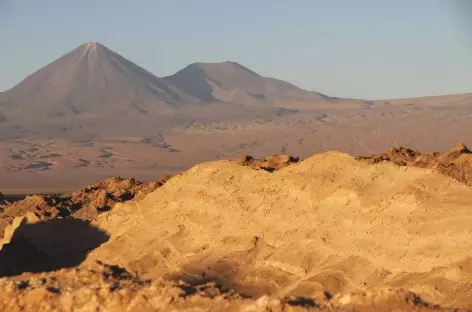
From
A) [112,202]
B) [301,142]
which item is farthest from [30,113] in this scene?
[112,202]

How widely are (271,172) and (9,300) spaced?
10706 mm

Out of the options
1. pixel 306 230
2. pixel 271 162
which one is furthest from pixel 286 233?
pixel 271 162

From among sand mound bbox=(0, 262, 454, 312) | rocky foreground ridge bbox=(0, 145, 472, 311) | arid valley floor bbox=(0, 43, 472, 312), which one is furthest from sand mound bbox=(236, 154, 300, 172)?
sand mound bbox=(0, 262, 454, 312)

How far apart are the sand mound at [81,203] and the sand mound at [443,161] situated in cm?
740

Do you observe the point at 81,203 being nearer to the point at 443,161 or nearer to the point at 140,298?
the point at 443,161

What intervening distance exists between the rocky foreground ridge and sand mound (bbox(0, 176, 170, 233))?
2019 mm

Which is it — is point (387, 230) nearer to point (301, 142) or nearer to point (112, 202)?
point (112, 202)

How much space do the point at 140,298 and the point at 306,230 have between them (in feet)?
30.1

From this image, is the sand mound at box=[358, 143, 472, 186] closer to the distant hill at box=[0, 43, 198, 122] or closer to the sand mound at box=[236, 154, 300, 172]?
the sand mound at box=[236, 154, 300, 172]

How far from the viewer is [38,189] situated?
234 feet

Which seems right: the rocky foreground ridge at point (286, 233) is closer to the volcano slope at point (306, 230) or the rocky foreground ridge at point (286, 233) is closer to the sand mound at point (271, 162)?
the volcano slope at point (306, 230)

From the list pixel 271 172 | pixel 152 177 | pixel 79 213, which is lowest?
pixel 152 177

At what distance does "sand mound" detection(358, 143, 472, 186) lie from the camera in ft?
70.3

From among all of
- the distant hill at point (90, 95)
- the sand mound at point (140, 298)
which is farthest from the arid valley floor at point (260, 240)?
the distant hill at point (90, 95)
